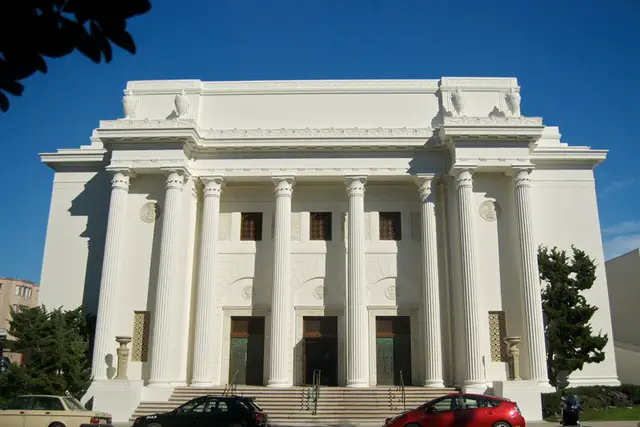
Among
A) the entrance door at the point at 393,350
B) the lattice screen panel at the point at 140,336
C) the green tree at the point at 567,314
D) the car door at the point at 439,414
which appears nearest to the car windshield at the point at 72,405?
the lattice screen panel at the point at 140,336

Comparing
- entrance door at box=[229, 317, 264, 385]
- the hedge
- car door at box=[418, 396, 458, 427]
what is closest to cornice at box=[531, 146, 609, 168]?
the hedge

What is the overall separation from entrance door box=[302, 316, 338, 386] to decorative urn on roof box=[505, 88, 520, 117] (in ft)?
38.9

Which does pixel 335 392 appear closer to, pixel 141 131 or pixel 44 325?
pixel 44 325

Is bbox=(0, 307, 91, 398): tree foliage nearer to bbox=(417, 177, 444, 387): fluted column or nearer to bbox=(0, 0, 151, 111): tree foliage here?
bbox=(417, 177, 444, 387): fluted column

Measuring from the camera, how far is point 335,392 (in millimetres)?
23578

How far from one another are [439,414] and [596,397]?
1098cm

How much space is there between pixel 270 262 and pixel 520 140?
38.9ft

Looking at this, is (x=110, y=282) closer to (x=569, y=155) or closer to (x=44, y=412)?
(x=44, y=412)

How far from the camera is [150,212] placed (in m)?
27.2

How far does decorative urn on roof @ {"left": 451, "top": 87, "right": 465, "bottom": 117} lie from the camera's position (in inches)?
1099

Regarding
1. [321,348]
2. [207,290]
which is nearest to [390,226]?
[321,348]

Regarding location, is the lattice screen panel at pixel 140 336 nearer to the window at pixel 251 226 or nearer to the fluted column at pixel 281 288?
the fluted column at pixel 281 288

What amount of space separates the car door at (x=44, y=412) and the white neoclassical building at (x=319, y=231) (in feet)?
25.3

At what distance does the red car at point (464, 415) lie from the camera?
16219 millimetres
